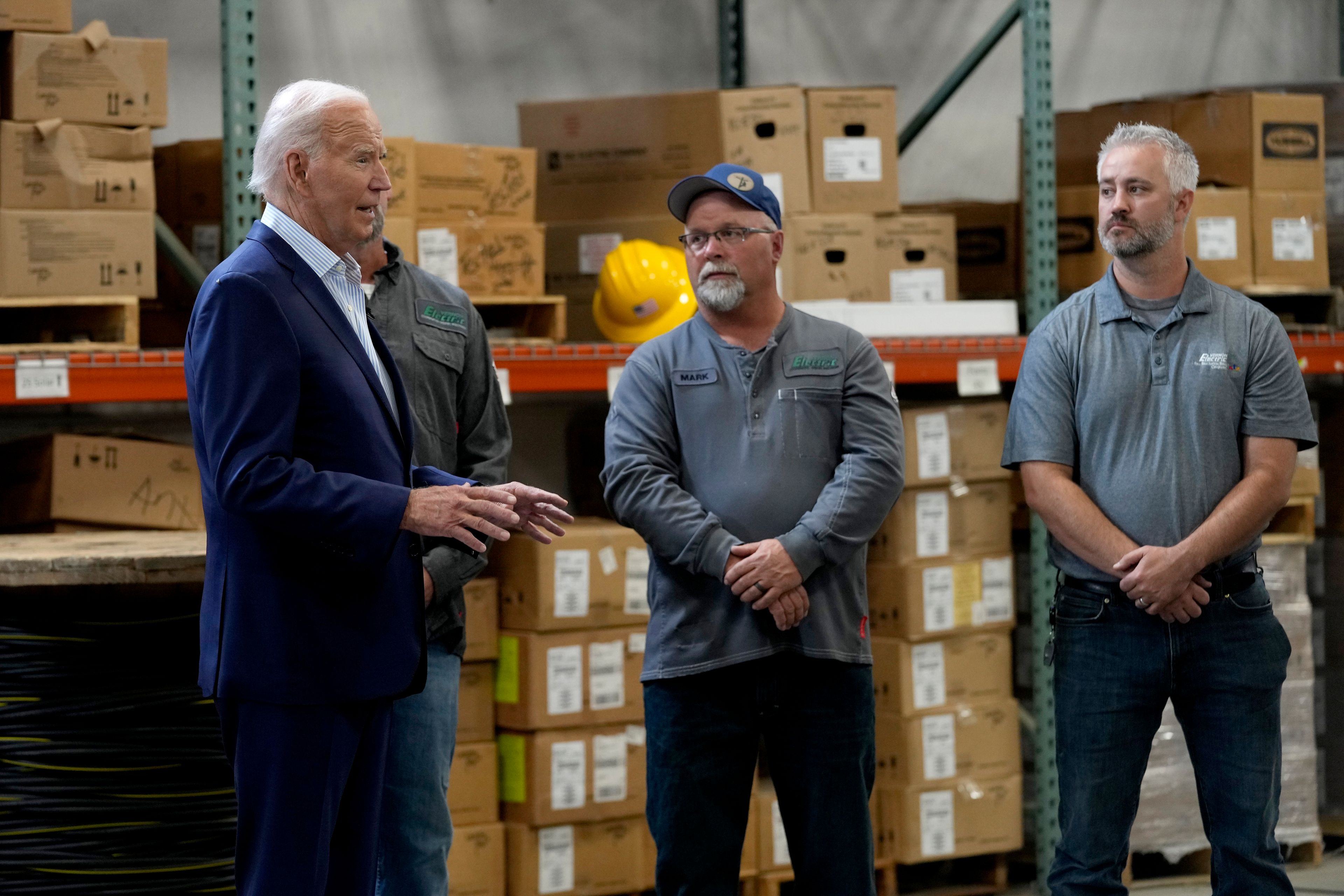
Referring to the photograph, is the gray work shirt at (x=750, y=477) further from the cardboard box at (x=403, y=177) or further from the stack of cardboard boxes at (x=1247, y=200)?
the stack of cardboard boxes at (x=1247, y=200)

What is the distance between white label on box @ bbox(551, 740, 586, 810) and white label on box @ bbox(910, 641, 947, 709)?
105 cm

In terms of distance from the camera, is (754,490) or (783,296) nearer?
(754,490)

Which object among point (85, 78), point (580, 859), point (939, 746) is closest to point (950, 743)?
point (939, 746)

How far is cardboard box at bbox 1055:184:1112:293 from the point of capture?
484 cm

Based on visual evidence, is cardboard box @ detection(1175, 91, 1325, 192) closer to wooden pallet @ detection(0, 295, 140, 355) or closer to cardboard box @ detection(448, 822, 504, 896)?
cardboard box @ detection(448, 822, 504, 896)

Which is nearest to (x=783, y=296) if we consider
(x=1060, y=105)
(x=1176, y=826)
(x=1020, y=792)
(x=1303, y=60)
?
(x=1020, y=792)

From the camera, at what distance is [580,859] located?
4414 millimetres

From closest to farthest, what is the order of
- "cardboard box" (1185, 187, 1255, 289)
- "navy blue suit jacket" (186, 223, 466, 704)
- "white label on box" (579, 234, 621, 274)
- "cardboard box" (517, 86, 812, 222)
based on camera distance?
"navy blue suit jacket" (186, 223, 466, 704) < "cardboard box" (517, 86, 812, 222) < "white label on box" (579, 234, 621, 274) < "cardboard box" (1185, 187, 1255, 289)

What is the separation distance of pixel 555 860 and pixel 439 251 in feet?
5.89

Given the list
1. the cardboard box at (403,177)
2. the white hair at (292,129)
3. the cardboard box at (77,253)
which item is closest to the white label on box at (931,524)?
the cardboard box at (403,177)

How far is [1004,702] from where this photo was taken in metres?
4.81

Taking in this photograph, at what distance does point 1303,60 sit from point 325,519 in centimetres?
613

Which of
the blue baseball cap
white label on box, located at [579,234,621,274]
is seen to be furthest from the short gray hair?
white label on box, located at [579,234,621,274]

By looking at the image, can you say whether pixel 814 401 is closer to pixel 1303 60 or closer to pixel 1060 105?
pixel 1060 105
